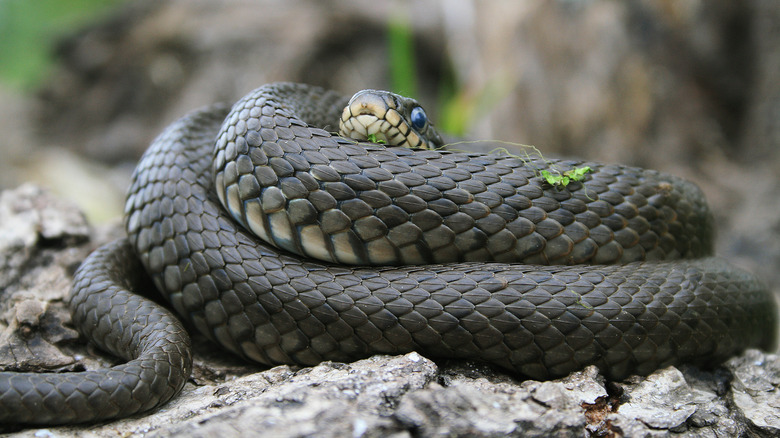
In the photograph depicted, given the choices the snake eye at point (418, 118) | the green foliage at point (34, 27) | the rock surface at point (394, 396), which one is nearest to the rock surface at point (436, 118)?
the rock surface at point (394, 396)

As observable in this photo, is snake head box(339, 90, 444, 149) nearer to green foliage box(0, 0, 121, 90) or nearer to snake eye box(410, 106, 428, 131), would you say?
snake eye box(410, 106, 428, 131)

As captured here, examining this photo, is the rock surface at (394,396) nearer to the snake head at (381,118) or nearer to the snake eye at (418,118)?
the snake head at (381,118)

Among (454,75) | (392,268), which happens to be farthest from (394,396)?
(454,75)

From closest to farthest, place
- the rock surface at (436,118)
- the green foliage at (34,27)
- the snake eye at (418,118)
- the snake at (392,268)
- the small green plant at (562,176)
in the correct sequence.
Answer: the rock surface at (436,118) → the snake at (392,268) → the small green plant at (562,176) → the snake eye at (418,118) → the green foliage at (34,27)

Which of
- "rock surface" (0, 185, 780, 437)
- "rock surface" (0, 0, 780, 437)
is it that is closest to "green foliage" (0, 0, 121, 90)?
"rock surface" (0, 0, 780, 437)

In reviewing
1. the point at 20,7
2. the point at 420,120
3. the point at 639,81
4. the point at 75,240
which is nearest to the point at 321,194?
the point at 420,120

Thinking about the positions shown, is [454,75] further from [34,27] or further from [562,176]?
[562,176]
